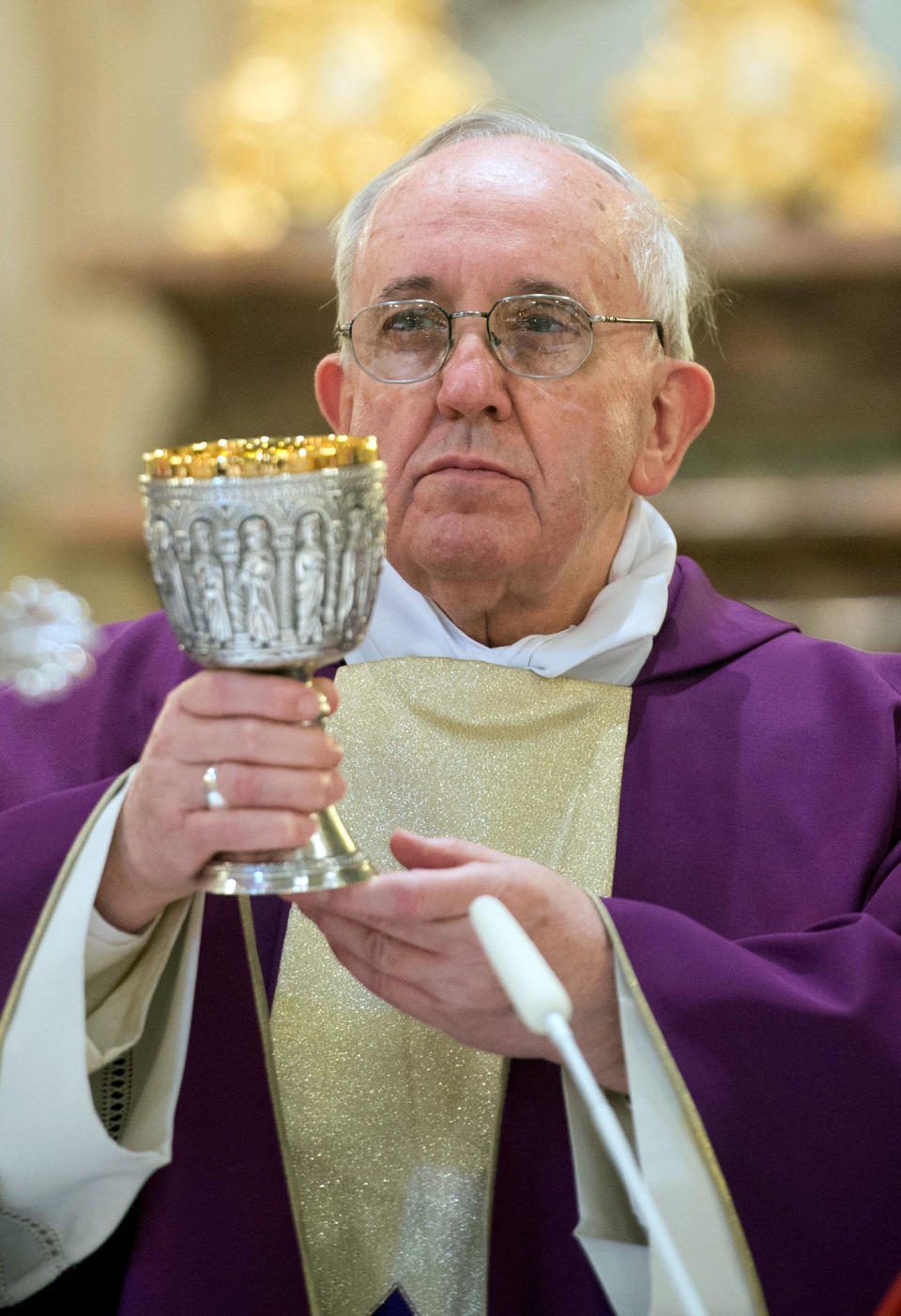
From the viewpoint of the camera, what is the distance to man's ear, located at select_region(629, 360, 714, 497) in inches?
99.3

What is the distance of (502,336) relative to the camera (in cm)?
227

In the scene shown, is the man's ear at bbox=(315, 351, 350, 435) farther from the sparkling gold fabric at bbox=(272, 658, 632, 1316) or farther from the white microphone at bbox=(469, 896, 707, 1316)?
the white microphone at bbox=(469, 896, 707, 1316)

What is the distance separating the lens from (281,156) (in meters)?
6.52

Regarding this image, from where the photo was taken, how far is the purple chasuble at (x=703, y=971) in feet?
6.07

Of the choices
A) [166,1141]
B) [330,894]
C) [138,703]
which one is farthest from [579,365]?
[166,1141]

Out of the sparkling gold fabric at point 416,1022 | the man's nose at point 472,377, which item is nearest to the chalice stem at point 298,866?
the sparkling gold fabric at point 416,1022

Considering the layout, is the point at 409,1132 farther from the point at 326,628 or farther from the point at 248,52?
the point at 248,52

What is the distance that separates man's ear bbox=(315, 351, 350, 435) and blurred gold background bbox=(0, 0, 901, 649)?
129 inches

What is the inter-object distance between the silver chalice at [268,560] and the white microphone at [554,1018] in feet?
0.88

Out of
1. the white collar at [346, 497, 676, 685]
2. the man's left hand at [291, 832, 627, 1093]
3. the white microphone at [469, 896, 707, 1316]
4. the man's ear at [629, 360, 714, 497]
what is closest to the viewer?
the white microphone at [469, 896, 707, 1316]

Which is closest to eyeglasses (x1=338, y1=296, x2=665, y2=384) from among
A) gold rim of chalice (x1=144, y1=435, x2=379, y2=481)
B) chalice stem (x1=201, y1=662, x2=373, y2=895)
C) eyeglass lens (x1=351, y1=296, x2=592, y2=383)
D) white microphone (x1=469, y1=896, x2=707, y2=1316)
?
eyeglass lens (x1=351, y1=296, x2=592, y2=383)

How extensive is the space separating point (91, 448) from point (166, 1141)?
20.3 ft

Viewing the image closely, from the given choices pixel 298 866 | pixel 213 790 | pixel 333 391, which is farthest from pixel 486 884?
pixel 333 391

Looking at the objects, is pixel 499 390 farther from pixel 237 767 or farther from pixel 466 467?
pixel 237 767
